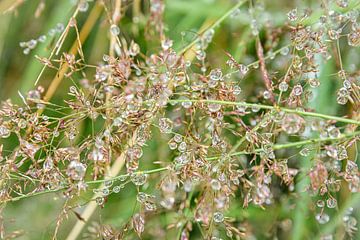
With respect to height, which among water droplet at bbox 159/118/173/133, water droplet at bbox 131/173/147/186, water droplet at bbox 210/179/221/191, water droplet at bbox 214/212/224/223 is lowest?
water droplet at bbox 214/212/224/223

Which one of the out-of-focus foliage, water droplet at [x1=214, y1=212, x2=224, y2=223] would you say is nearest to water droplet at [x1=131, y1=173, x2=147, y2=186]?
the out-of-focus foliage

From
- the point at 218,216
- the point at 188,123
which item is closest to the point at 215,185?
A: the point at 218,216

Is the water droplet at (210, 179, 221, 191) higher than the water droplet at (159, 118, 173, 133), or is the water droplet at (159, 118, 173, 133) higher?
the water droplet at (159, 118, 173, 133)

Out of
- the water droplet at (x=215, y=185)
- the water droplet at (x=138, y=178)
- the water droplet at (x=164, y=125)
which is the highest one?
the water droplet at (x=164, y=125)

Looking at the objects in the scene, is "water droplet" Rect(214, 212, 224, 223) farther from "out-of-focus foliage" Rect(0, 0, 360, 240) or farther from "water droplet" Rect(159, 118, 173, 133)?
"water droplet" Rect(159, 118, 173, 133)

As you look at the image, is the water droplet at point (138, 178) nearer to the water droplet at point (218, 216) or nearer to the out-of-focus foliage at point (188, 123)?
the out-of-focus foliage at point (188, 123)

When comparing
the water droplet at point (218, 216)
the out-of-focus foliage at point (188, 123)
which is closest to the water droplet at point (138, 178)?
the out-of-focus foliage at point (188, 123)

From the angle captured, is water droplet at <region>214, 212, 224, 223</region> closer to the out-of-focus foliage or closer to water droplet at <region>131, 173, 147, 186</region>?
the out-of-focus foliage

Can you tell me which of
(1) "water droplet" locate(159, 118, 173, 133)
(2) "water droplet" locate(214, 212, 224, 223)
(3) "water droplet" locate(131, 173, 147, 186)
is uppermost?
(1) "water droplet" locate(159, 118, 173, 133)

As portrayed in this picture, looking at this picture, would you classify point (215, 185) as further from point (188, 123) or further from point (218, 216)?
point (188, 123)

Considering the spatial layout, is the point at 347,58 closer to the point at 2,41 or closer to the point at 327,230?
the point at 327,230

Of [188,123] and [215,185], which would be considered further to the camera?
[188,123]
